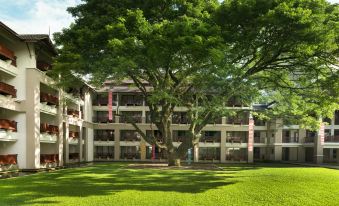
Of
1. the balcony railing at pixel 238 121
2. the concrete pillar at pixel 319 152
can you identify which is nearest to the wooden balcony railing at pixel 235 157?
the balcony railing at pixel 238 121

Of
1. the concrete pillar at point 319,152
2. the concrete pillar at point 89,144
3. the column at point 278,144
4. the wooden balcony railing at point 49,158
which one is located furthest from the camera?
the column at point 278,144

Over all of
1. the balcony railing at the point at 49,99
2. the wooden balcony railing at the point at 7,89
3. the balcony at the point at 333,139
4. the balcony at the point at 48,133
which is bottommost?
the balcony at the point at 333,139

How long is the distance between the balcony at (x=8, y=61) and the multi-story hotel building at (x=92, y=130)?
3.7 inches

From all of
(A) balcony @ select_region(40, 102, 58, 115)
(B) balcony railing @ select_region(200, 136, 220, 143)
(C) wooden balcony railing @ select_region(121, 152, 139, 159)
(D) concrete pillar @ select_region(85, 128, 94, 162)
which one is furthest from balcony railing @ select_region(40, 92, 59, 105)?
(B) balcony railing @ select_region(200, 136, 220, 143)

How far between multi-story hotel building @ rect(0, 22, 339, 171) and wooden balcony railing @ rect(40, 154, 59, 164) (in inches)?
1.1

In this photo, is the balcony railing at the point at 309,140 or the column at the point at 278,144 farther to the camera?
the column at the point at 278,144

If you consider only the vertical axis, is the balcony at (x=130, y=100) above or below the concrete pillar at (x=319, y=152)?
above

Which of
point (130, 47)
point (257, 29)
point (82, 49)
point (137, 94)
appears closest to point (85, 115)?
point (137, 94)

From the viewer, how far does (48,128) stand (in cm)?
3531

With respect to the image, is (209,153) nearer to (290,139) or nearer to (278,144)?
(278,144)

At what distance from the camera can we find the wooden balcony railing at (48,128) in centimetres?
3407

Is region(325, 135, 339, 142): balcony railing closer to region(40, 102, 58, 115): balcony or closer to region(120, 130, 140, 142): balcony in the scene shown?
region(120, 130, 140, 142): balcony

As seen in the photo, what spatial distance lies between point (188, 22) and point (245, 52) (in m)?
4.69

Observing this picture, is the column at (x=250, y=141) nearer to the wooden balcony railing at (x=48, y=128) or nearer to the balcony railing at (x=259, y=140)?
the balcony railing at (x=259, y=140)
